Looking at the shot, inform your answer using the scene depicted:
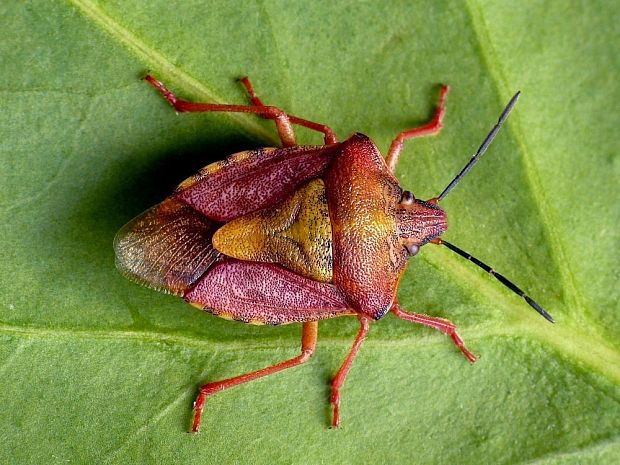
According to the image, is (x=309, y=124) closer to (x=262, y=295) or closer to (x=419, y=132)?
(x=419, y=132)

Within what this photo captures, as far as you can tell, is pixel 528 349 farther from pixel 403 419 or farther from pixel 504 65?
pixel 504 65

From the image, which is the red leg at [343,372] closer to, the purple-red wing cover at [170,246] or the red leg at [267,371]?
the red leg at [267,371]

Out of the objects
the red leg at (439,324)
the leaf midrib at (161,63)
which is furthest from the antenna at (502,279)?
the leaf midrib at (161,63)

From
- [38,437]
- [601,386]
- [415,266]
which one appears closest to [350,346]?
[415,266]

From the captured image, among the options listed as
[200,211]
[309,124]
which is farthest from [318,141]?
[200,211]

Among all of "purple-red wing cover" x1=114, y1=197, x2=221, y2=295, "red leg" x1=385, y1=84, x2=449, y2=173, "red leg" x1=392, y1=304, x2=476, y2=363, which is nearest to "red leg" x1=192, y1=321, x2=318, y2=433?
"red leg" x1=392, y1=304, x2=476, y2=363

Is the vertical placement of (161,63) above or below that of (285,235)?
above
